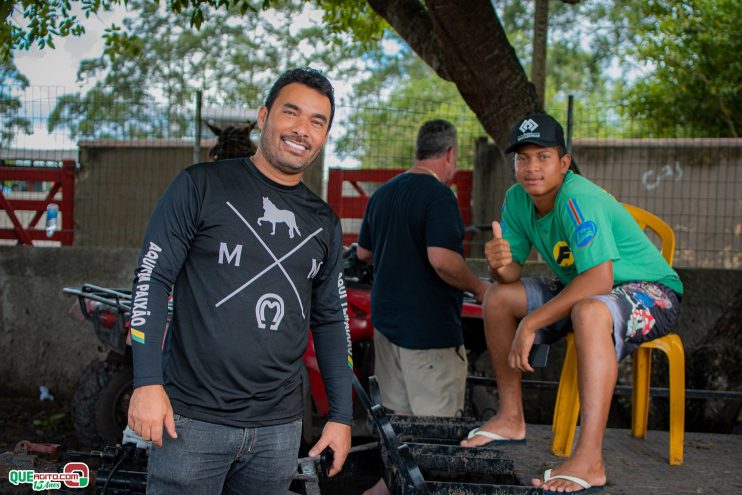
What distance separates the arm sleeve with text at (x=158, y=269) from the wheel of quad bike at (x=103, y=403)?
322 cm

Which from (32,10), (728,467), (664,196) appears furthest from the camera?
(664,196)

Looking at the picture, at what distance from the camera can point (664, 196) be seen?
26.8ft

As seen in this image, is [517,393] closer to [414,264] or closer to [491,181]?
[414,264]

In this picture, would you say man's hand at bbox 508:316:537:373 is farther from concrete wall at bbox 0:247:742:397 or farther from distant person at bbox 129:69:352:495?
concrete wall at bbox 0:247:742:397

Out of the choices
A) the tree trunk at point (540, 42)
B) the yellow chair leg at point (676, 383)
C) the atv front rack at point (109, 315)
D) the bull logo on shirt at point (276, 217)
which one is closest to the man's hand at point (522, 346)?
the yellow chair leg at point (676, 383)

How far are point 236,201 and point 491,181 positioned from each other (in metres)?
6.52

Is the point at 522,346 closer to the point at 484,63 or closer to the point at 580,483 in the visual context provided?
the point at 580,483

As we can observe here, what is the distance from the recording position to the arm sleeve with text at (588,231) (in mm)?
3494

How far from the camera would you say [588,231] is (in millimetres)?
3516

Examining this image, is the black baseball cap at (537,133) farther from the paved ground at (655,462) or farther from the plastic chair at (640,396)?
the paved ground at (655,462)

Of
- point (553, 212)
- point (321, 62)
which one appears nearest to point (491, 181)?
point (553, 212)

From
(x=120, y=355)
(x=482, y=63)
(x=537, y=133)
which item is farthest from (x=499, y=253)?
(x=120, y=355)

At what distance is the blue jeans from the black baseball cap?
1.87m

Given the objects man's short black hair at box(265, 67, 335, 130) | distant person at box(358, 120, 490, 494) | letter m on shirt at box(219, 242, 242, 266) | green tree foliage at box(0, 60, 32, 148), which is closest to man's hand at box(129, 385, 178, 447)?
letter m on shirt at box(219, 242, 242, 266)
